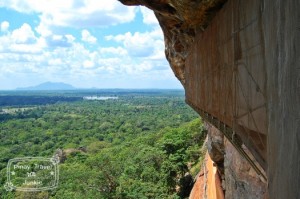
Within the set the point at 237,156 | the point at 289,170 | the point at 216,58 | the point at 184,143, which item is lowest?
the point at 184,143

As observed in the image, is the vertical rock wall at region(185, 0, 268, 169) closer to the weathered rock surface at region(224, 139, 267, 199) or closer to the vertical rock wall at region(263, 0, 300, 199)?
the vertical rock wall at region(263, 0, 300, 199)

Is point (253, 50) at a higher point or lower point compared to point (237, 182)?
higher

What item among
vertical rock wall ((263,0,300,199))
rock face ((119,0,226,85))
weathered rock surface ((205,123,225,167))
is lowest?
weathered rock surface ((205,123,225,167))

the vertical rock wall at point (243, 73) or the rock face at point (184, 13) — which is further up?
the rock face at point (184, 13)

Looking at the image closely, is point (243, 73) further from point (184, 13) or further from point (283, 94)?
point (184, 13)

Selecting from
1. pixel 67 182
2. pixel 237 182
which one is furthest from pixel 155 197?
pixel 237 182

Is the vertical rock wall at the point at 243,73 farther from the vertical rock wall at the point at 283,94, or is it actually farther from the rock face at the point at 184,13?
the rock face at the point at 184,13

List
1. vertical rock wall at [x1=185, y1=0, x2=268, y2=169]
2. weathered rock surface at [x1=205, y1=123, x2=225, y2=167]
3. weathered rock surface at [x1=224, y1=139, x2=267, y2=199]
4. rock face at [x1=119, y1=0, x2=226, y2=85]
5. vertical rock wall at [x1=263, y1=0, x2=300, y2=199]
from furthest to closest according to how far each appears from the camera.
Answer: weathered rock surface at [x1=205, y1=123, x2=225, y2=167] → rock face at [x1=119, y1=0, x2=226, y2=85] → weathered rock surface at [x1=224, y1=139, x2=267, y2=199] → vertical rock wall at [x1=185, y1=0, x2=268, y2=169] → vertical rock wall at [x1=263, y1=0, x2=300, y2=199]

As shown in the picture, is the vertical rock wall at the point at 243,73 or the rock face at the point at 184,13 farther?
the rock face at the point at 184,13

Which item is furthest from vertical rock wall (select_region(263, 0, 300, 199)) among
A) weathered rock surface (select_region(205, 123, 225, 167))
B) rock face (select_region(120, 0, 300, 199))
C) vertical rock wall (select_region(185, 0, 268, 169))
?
weathered rock surface (select_region(205, 123, 225, 167))

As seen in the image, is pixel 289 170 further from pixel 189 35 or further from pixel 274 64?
pixel 189 35

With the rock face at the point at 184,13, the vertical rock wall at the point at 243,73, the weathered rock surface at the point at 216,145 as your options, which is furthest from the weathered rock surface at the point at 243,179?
the rock face at the point at 184,13

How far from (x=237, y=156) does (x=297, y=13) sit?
3.83 meters

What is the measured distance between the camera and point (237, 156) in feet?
17.1
